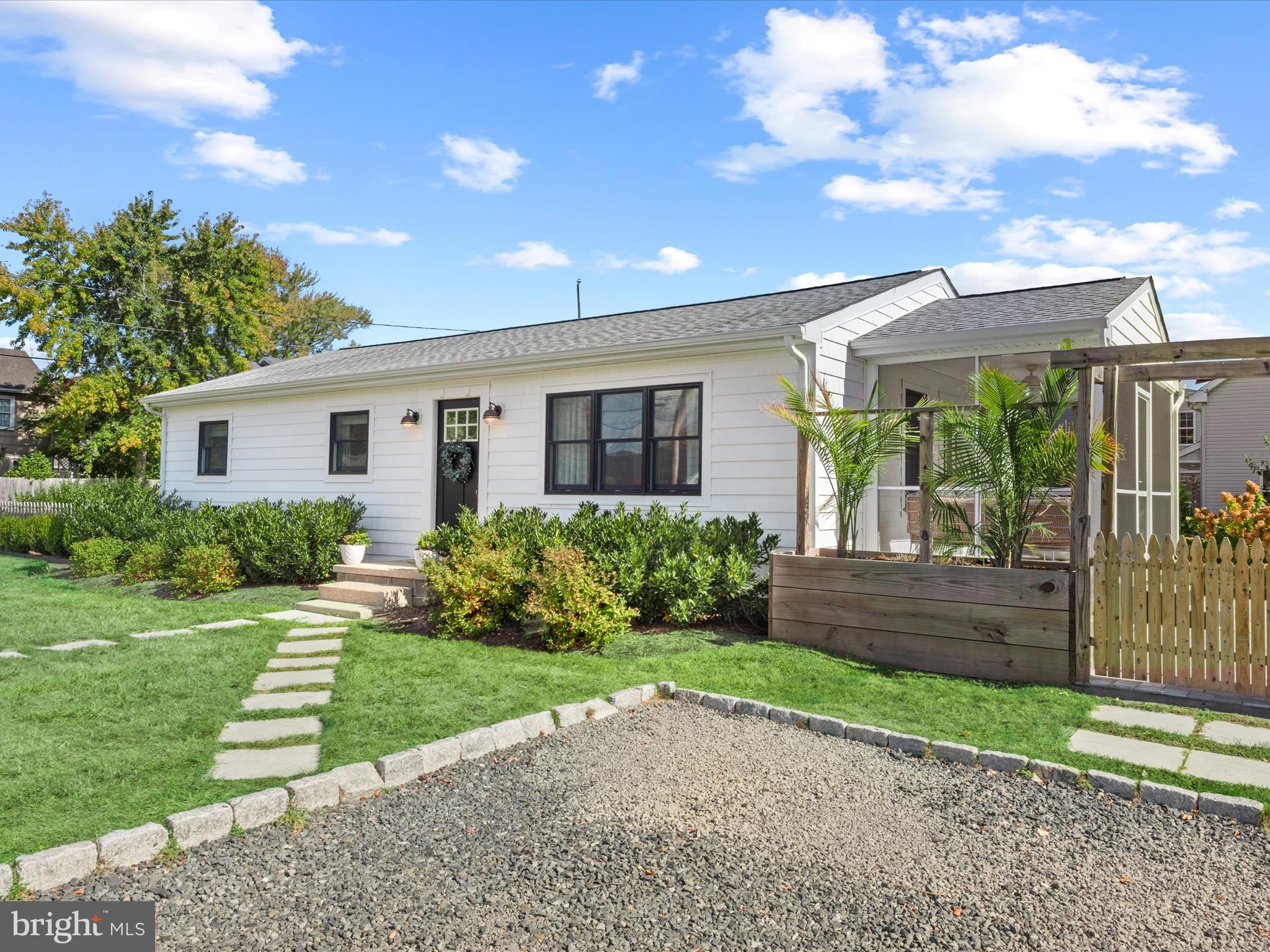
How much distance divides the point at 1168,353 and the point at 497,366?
23.1ft

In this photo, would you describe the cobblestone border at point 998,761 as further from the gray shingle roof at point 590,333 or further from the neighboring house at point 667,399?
the gray shingle roof at point 590,333

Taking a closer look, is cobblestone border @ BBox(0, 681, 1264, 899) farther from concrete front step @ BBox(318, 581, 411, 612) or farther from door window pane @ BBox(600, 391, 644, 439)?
concrete front step @ BBox(318, 581, 411, 612)

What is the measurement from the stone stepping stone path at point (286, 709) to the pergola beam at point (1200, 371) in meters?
5.75

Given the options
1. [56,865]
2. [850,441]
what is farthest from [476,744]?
[850,441]

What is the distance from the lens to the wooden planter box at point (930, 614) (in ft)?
17.9

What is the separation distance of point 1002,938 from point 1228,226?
19652mm

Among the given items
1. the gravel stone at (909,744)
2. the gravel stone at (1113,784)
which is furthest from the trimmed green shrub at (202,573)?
the gravel stone at (1113,784)

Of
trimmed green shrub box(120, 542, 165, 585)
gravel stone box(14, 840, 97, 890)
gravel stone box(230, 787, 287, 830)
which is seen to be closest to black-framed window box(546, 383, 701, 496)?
trimmed green shrub box(120, 542, 165, 585)

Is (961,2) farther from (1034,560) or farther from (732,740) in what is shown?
(732,740)

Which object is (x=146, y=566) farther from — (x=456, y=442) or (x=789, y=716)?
(x=789, y=716)

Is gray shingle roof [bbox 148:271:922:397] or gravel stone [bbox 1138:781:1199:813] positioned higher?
gray shingle roof [bbox 148:271:922:397]

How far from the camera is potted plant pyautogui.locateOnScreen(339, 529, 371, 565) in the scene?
10.3m

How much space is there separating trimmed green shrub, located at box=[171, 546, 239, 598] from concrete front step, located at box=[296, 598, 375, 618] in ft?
4.82

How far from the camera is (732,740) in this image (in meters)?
4.33
